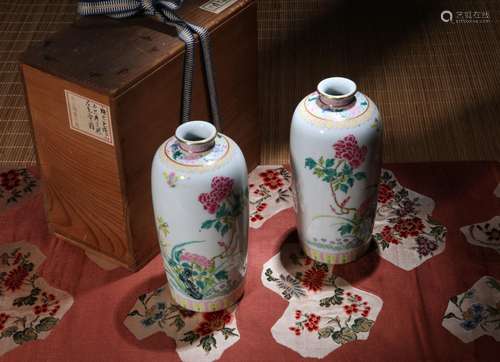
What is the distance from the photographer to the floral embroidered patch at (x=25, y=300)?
4.76 feet

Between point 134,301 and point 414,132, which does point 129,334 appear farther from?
point 414,132

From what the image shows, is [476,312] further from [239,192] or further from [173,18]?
[173,18]

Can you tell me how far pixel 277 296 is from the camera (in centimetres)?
151

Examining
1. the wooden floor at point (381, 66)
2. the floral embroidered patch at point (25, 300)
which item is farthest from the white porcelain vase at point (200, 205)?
the wooden floor at point (381, 66)

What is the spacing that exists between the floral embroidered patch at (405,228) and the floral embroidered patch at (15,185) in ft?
2.30

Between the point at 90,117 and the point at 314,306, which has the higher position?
the point at 90,117

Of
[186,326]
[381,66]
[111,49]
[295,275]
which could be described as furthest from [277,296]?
[381,66]

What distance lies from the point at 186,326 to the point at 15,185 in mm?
533

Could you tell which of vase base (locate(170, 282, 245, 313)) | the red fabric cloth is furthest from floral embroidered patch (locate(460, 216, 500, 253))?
vase base (locate(170, 282, 245, 313))

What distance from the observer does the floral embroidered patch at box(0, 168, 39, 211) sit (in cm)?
173

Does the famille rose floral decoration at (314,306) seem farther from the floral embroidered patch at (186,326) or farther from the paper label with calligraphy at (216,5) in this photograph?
the paper label with calligraphy at (216,5)

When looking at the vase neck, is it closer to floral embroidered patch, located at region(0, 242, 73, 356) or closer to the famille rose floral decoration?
the famille rose floral decoration

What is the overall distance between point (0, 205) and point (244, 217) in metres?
0.58

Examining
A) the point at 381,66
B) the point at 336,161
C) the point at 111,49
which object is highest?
the point at 111,49
